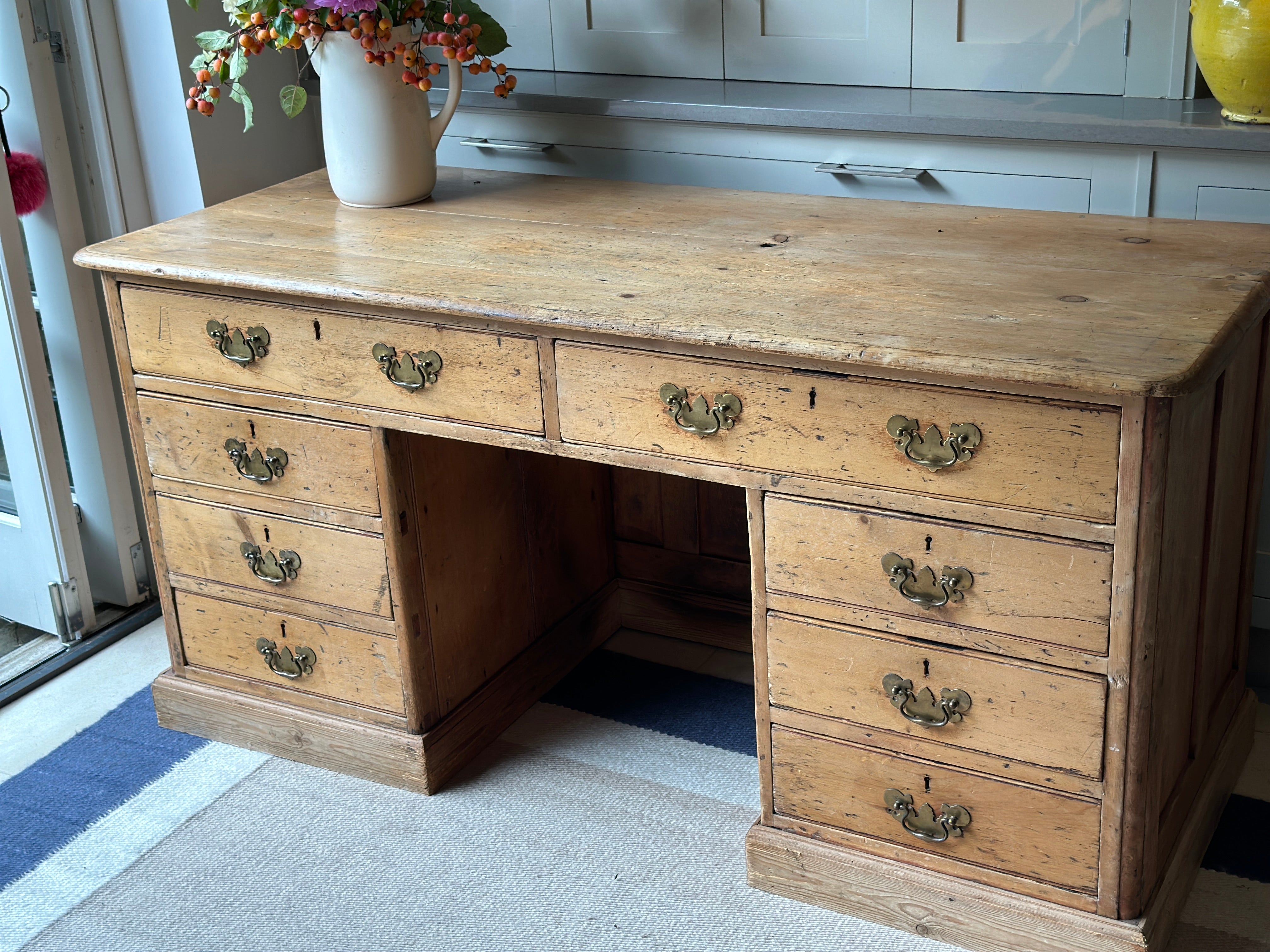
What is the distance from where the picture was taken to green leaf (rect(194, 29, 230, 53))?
1.87 metres

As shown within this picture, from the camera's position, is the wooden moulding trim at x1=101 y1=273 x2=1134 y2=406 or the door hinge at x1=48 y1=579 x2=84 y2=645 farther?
the door hinge at x1=48 y1=579 x2=84 y2=645

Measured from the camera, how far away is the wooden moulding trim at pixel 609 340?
133 centimetres

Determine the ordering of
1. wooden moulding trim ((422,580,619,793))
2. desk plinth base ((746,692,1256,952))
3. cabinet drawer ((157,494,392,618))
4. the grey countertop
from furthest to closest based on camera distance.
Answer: wooden moulding trim ((422,580,619,793)) < cabinet drawer ((157,494,392,618)) < the grey countertop < desk plinth base ((746,692,1256,952))

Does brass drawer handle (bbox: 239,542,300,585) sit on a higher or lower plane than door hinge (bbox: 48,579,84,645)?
higher

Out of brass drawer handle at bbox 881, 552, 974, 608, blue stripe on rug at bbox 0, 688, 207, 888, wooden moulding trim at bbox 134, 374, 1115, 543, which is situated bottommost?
blue stripe on rug at bbox 0, 688, 207, 888

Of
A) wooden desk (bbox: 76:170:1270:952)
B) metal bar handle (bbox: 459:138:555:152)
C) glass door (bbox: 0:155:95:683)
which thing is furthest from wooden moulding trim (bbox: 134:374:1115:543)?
metal bar handle (bbox: 459:138:555:152)

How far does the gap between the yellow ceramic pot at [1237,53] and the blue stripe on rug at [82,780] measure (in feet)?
5.90

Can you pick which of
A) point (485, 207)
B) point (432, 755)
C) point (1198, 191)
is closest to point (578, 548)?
point (432, 755)

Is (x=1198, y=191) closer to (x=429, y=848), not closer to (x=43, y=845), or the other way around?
(x=429, y=848)

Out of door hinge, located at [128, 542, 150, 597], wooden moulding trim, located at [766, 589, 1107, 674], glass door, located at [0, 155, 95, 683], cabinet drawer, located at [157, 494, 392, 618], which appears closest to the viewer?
wooden moulding trim, located at [766, 589, 1107, 674]

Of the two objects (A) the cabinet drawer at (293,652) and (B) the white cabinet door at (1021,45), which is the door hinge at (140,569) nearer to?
(A) the cabinet drawer at (293,652)

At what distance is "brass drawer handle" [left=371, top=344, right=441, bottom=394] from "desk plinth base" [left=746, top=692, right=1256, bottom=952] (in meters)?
0.72

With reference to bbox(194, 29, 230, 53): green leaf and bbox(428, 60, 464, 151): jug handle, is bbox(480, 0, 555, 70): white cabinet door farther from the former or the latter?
bbox(194, 29, 230, 53): green leaf

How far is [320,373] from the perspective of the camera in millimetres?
1774
